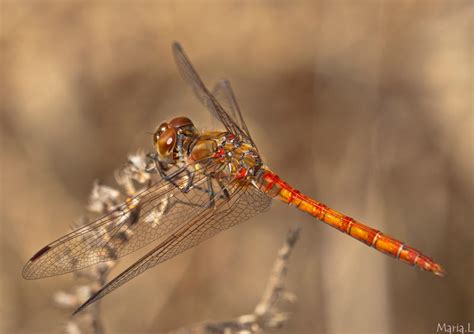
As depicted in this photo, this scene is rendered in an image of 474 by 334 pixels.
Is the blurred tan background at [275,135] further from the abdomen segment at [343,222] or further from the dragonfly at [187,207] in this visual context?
the dragonfly at [187,207]

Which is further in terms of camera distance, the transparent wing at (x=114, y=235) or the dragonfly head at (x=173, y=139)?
the dragonfly head at (x=173, y=139)

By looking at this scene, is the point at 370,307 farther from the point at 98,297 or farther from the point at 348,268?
the point at 98,297

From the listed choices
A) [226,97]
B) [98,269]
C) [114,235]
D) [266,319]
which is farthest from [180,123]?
[266,319]

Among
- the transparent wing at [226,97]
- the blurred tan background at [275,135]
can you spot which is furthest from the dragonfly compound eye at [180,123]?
the blurred tan background at [275,135]

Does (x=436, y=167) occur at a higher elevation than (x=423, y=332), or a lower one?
higher

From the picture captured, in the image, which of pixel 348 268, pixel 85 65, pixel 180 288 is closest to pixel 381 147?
pixel 348 268

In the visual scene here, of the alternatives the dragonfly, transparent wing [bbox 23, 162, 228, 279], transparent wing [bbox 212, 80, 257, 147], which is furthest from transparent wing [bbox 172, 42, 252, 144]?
transparent wing [bbox 23, 162, 228, 279]
